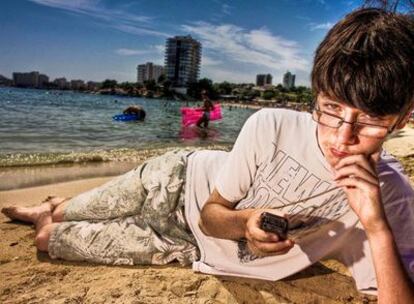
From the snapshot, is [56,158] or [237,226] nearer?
[237,226]

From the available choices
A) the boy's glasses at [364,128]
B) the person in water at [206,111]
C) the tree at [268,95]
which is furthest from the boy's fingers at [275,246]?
the tree at [268,95]

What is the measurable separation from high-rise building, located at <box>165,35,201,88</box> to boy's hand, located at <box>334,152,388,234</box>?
148 meters

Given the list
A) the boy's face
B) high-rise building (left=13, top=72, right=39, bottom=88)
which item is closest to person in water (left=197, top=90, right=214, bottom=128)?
the boy's face

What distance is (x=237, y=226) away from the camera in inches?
80.5

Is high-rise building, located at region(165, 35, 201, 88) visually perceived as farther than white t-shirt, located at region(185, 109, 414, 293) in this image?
Yes

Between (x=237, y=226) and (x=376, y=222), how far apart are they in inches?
29.0

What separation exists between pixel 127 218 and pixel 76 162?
6232 mm

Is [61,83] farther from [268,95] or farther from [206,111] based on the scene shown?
[206,111]

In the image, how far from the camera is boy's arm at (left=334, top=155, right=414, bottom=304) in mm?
1645

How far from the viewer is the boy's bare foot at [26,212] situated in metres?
3.61

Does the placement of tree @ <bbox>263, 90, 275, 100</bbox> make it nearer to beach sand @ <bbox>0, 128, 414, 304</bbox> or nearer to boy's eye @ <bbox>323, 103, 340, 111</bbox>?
beach sand @ <bbox>0, 128, 414, 304</bbox>

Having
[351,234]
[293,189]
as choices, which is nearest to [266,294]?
[351,234]

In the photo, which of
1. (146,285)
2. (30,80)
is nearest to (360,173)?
(146,285)

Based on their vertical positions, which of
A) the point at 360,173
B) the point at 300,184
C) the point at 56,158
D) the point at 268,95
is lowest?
the point at 56,158
